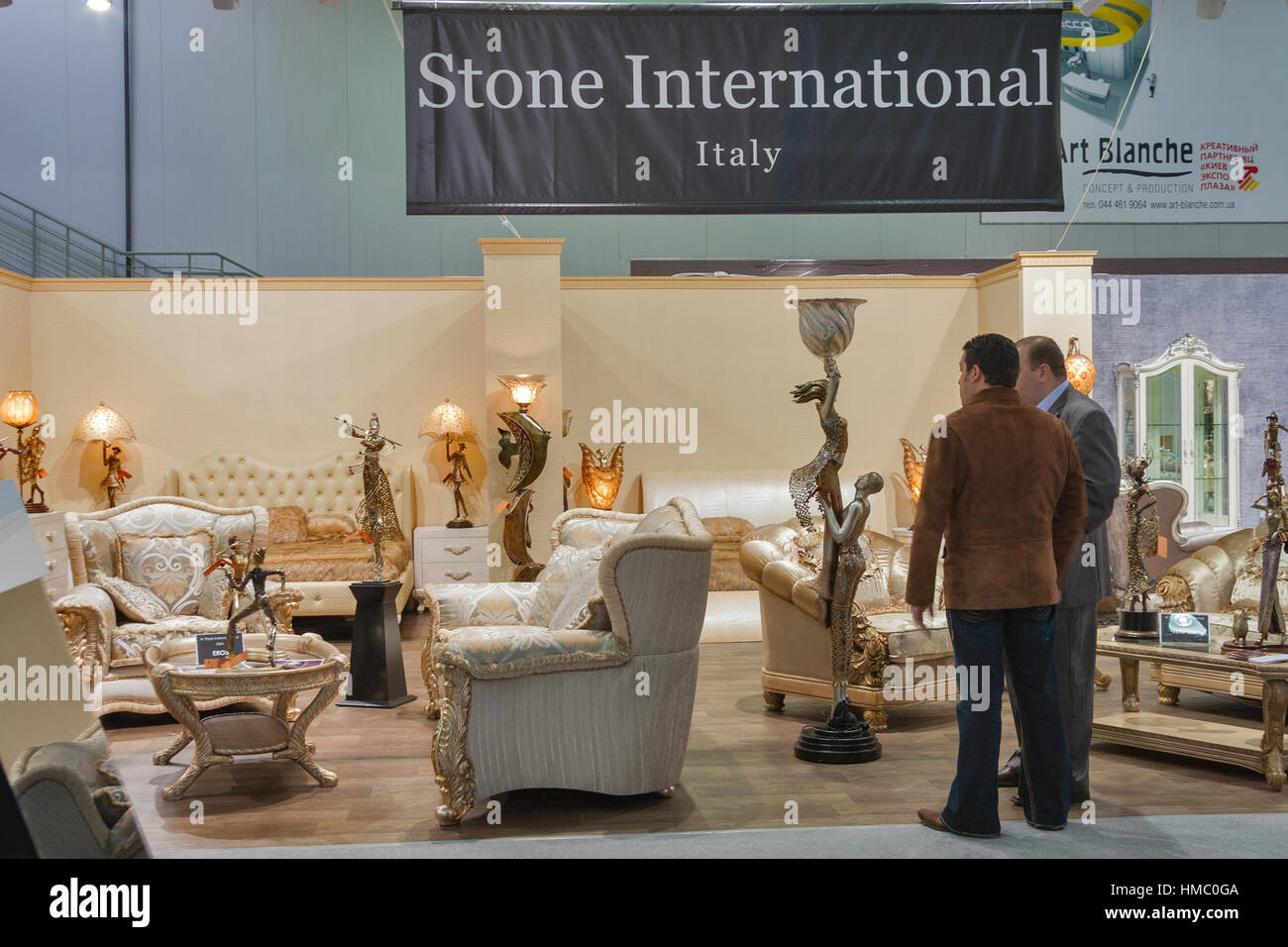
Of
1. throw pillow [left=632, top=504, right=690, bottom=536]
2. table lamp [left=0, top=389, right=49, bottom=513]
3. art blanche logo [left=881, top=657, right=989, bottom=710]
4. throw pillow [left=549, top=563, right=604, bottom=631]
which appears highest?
table lamp [left=0, top=389, right=49, bottom=513]

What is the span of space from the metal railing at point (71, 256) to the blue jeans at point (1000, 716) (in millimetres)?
9365

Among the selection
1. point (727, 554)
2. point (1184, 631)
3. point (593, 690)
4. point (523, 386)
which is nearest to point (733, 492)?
point (727, 554)

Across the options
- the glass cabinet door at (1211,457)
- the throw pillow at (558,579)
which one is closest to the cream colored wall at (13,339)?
the throw pillow at (558,579)

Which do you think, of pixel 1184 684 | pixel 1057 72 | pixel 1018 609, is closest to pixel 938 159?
pixel 1057 72

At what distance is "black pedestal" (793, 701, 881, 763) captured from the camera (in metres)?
4.42

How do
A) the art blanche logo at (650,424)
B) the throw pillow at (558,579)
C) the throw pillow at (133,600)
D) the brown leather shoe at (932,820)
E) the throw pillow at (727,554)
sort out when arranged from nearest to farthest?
the brown leather shoe at (932,820) < the throw pillow at (558,579) < the throw pillow at (133,600) < the throw pillow at (727,554) < the art blanche logo at (650,424)

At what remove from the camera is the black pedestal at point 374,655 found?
224 inches

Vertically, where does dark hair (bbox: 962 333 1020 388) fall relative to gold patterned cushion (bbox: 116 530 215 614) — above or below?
above

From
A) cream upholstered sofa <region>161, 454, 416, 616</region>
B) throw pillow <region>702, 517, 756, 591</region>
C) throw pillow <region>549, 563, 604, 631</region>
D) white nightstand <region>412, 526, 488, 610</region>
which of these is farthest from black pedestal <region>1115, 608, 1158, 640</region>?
cream upholstered sofa <region>161, 454, 416, 616</region>

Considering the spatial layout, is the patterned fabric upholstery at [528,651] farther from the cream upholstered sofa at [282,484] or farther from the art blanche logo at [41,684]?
the cream upholstered sofa at [282,484]

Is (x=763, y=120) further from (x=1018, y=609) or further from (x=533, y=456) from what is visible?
(x=533, y=456)

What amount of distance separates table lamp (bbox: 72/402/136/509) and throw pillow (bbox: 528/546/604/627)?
17.2 feet

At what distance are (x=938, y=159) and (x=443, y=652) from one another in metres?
2.42

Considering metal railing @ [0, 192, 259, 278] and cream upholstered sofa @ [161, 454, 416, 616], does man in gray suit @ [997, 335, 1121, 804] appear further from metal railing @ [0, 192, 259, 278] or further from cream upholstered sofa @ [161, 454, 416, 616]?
metal railing @ [0, 192, 259, 278]
